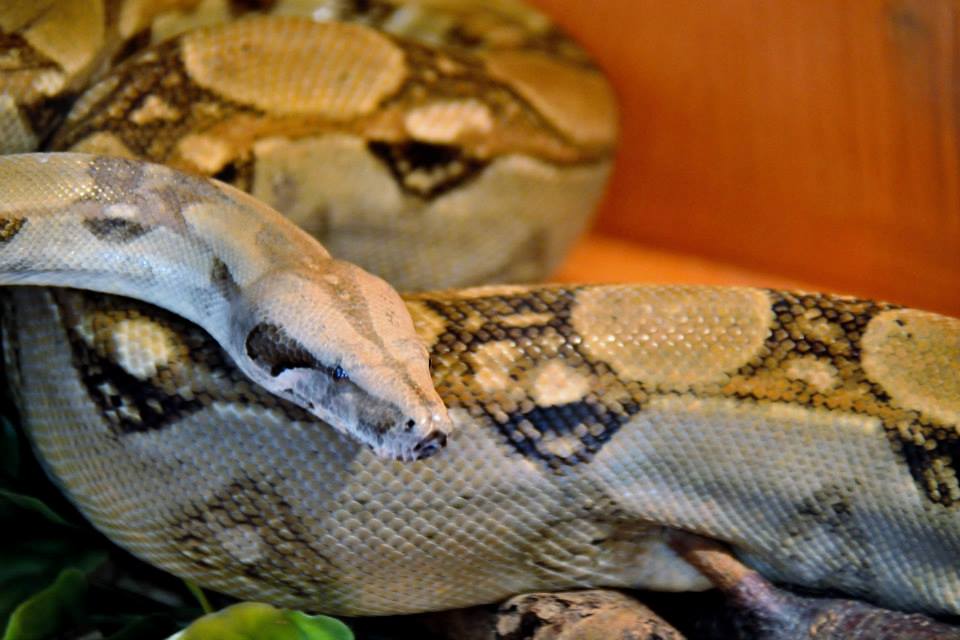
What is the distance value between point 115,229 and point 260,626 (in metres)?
0.64

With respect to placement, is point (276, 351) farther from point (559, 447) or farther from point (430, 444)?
point (559, 447)

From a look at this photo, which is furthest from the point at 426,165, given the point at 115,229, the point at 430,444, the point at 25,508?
the point at 25,508

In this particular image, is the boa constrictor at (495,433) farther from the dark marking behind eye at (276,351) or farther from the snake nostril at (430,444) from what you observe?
the snake nostril at (430,444)

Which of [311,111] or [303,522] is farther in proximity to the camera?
[311,111]

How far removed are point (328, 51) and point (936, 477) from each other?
135 cm

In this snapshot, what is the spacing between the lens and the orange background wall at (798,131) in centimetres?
219

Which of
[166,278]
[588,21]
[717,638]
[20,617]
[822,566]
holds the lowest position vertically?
[20,617]

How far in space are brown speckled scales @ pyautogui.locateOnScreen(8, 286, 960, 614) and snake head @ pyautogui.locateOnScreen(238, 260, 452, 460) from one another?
0.24ft

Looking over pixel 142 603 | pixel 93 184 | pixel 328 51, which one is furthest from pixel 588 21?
pixel 142 603

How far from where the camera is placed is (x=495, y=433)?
1.49m

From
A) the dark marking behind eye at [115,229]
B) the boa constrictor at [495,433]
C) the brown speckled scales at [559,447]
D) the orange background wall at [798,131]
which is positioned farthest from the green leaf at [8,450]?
the orange background wall at [798,131]

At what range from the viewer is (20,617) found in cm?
157

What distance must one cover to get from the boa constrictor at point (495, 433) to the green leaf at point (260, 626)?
0.14m

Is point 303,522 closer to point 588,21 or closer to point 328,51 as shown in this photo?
point 328,51
